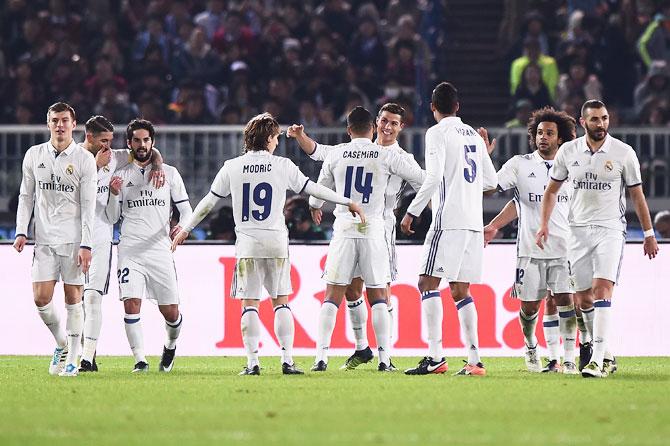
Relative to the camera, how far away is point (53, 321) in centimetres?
1309

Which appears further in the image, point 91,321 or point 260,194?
point 91,321

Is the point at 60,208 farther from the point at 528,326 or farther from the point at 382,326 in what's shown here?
the point at 528,326

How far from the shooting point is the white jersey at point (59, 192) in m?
12.7

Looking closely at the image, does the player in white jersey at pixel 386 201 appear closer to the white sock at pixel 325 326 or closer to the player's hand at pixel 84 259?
the white sock at pixel 325 326

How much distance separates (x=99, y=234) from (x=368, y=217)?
7.82ft

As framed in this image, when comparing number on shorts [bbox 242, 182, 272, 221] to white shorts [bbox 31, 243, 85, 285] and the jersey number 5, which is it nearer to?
white shorts [bbox 31, 243, 85, 285]

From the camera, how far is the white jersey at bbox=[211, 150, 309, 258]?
12.7 metres

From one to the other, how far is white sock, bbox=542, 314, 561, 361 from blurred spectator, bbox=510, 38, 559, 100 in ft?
31.2

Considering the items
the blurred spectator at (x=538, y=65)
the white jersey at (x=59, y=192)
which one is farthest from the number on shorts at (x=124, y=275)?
the blurred spectator at (x=538, y=65)

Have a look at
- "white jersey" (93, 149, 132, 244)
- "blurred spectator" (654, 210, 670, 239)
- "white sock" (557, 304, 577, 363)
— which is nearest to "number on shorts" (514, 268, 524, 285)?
"white sock" (557, 304, 577, 363)

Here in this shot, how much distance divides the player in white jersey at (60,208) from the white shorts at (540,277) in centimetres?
376

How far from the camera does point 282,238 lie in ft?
41.9

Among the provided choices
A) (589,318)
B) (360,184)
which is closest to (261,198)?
(360,184)

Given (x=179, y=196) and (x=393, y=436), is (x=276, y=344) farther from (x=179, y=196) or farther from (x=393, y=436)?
(x=393, y=436)
